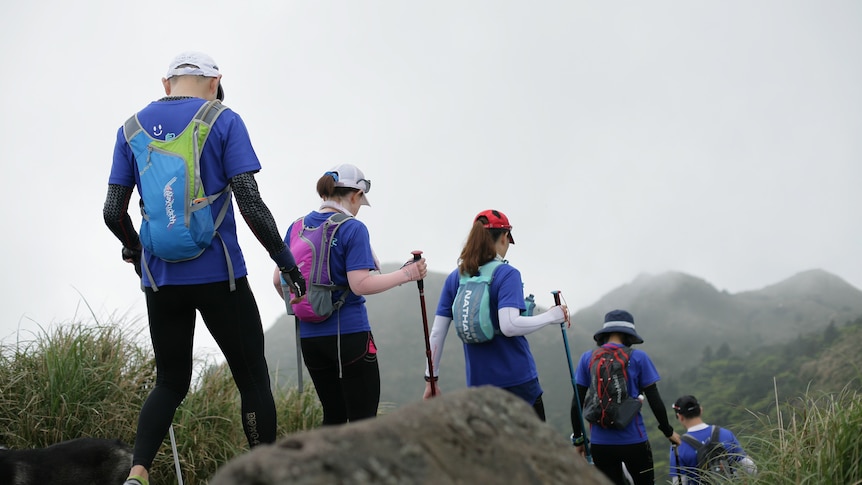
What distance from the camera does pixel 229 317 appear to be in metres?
4.21

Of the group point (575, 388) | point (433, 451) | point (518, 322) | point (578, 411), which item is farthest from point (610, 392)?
point (433, 451)

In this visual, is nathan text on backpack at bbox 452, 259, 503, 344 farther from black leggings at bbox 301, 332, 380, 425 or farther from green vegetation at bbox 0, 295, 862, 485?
green vegetation at bbox 0, 295, 862, 485

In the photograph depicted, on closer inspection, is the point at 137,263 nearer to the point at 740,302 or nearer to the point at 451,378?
the point at 451,378

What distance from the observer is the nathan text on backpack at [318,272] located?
17.0 feet

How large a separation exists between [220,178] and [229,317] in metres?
0.74

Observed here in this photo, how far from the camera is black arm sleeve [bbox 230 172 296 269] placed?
4176 mm

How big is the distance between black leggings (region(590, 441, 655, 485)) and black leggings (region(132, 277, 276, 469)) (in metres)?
3.47

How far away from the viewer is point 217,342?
4.30m

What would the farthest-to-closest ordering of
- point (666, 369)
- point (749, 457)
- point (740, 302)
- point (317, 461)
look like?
point (740, 302)
point (666, 369)
point (749, 457)
point (317, 461)

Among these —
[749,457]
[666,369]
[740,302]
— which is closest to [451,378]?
[666,369]

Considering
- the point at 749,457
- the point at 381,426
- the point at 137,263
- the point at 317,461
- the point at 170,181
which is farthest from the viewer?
the point at 749,457

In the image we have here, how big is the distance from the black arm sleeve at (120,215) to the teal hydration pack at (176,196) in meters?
0.17

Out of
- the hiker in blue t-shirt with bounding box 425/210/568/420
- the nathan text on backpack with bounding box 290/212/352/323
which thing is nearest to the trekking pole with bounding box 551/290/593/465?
the hiker in blue t-shirt with bounding box 425/210/568/420

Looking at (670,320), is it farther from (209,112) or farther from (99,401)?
(209,112)
